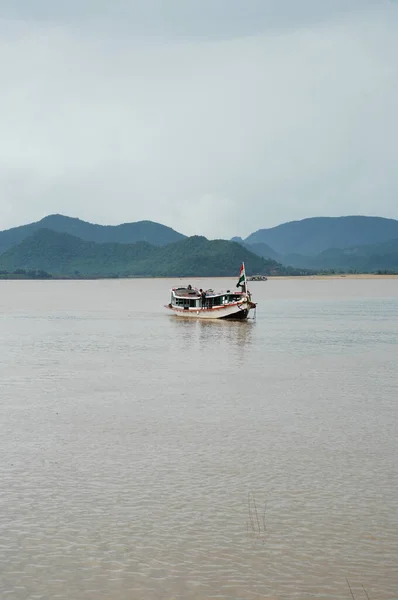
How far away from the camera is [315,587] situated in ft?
44.4

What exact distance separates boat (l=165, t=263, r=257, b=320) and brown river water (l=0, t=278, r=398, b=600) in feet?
155

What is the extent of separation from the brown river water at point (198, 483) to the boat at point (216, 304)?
47361mm

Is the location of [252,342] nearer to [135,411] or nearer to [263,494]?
[135,411]

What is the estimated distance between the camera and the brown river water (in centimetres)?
1409

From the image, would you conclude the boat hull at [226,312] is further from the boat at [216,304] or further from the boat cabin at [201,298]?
the boat cabin at [201,298]

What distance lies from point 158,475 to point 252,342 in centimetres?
4278

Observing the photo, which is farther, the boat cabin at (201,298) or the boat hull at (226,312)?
the boat cabin at (201,298)

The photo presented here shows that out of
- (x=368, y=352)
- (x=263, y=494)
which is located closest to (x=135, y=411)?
(x=263, y=494)

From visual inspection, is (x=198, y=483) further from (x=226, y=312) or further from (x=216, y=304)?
(x=216, y=304)

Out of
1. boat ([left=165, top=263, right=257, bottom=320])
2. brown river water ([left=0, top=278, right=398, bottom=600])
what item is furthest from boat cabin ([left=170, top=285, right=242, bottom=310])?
brown river water ([left=0, top=278, right=398, bottom=600])

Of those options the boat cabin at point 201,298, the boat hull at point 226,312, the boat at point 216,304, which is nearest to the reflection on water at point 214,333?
the boat hull at point 226,312

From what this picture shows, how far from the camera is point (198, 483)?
20.0 m

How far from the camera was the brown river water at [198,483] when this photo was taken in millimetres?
14094

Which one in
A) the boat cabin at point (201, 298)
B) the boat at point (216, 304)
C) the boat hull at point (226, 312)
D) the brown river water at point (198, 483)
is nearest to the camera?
the brown river water at point (198, 483)
